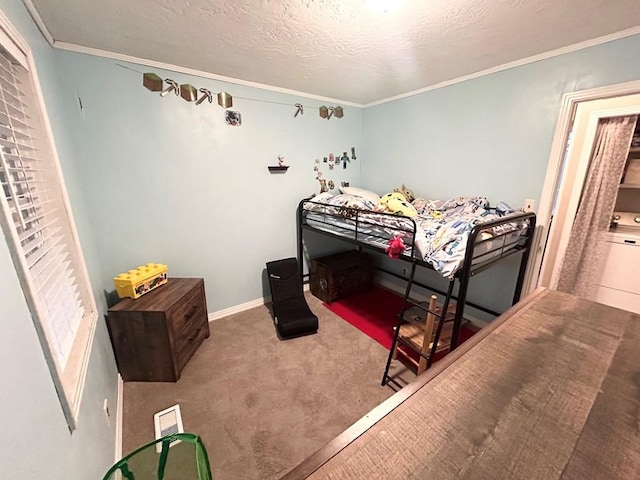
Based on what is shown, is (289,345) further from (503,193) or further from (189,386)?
(503,193)

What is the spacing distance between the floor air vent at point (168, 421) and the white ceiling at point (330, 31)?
232 cm

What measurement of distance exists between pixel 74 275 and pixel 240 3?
1.71 meters

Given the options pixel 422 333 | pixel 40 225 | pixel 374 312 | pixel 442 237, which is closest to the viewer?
pixel 40 225

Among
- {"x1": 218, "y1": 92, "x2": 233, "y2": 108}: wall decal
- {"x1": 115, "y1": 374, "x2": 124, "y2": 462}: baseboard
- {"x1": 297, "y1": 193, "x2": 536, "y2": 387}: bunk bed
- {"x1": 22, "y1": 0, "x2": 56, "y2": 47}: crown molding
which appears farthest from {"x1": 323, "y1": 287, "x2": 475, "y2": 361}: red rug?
{"x1": 22, "y1": 0, "x2": 56, "y2": 47}: crown molding

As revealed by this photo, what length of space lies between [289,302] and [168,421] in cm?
136

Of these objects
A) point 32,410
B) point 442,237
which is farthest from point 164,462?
point 442,237

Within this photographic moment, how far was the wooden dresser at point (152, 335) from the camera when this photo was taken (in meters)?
1.79

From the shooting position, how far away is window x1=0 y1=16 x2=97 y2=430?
0.84 meters

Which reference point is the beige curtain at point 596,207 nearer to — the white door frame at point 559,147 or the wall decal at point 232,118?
the white door frame at point 559,147

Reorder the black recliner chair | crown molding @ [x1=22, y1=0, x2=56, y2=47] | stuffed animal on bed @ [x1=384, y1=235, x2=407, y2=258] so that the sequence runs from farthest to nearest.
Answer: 1. the black recliner chair
2. stuffed animal on bed @ [x1=384, y1=235, x2=407, y2=258]
3. crown molding @ [x1=22, y1=0, x2=56, y2=47]

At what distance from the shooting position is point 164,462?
3.05 ft

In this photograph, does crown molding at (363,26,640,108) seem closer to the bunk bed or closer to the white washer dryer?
the bunk bed

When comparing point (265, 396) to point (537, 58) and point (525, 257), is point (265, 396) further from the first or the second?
point (537, 58)

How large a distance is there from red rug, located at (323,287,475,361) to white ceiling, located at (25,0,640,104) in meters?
2.29
